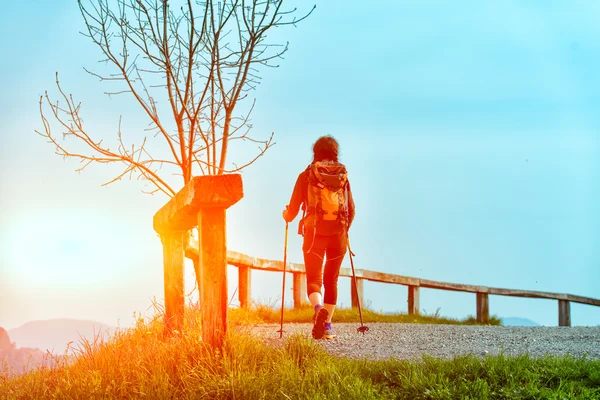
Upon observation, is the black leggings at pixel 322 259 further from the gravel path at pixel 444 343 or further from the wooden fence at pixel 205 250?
the gravel path at pixel 444 343

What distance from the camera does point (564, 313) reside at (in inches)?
680

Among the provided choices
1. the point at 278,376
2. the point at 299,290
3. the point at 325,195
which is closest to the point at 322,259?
the point at 325,195

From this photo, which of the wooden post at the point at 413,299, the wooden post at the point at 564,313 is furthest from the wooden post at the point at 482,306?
the wooden post at the point at 564,313

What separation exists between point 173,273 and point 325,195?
2.05 meters

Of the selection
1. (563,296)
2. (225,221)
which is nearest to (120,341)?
(225,221)

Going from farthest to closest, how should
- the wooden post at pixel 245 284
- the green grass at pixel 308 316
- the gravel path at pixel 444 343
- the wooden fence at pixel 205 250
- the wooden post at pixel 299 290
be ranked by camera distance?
the wooden post at pixel 299 290, the wooden post at pixel 245 284, the green grass at pixel 308 316, the gravel path at pixel 444 343, the wooden fence at pixel 205 250

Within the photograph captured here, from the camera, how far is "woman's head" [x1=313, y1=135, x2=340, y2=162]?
27.6ft

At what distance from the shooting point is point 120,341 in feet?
22.6

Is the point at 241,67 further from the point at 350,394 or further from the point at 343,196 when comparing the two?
the point at 350,394

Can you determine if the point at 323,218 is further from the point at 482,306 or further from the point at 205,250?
the point at 482,306

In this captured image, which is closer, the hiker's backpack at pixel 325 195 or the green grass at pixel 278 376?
the green grass at pixel 278 376

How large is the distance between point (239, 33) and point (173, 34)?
895 millimetres

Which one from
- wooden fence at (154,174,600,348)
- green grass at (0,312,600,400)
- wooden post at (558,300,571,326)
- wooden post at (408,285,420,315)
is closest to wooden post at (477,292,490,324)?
wooden post at (408,285,420,315)

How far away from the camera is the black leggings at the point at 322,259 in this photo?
8242 mm
